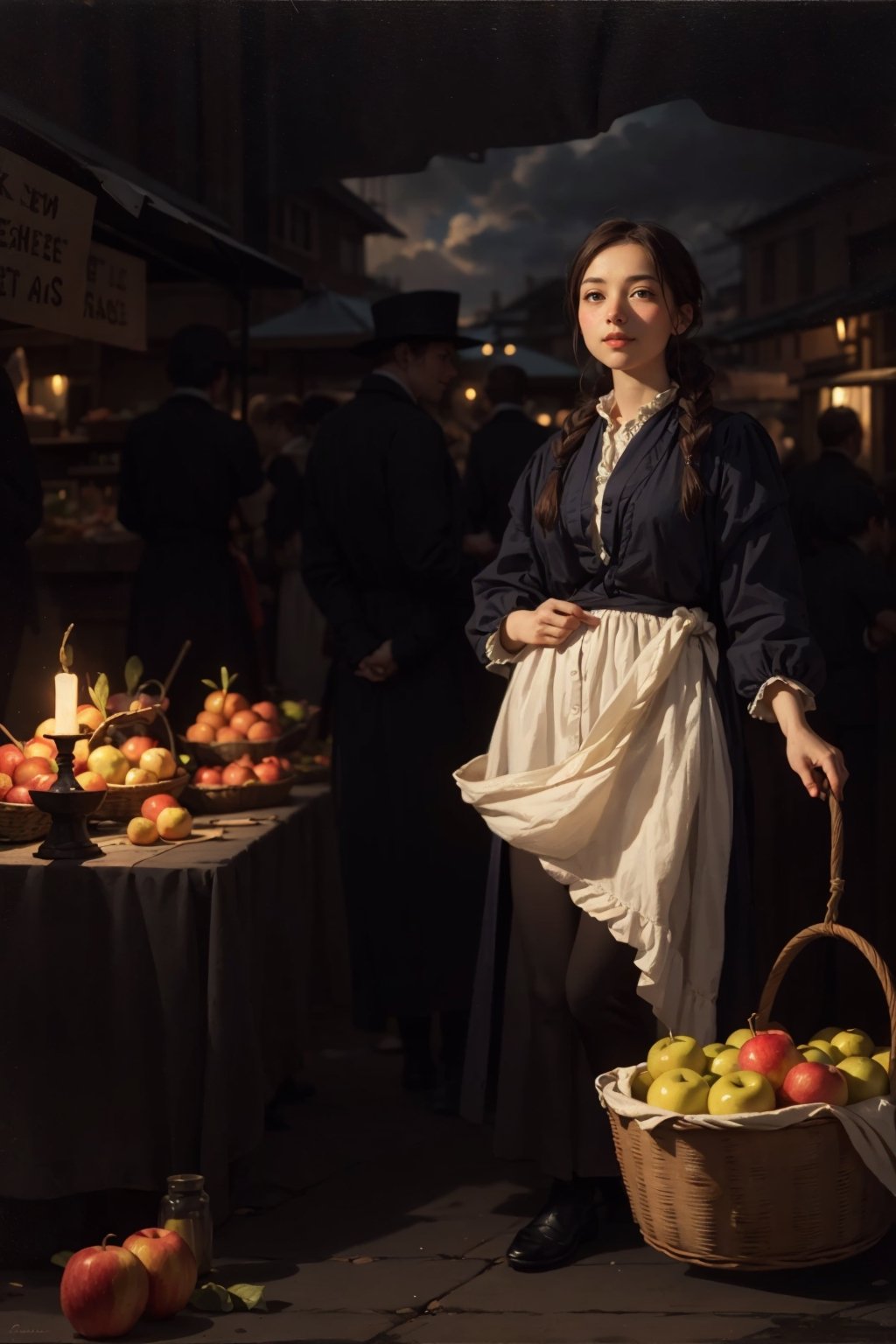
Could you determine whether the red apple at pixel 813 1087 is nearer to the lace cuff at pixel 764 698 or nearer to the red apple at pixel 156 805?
the lace cuff at pixel 764 698

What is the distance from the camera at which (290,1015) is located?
4348 millimetres

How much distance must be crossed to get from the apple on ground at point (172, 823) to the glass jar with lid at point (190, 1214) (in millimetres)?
764

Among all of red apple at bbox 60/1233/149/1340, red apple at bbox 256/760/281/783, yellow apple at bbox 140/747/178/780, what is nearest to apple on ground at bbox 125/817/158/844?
yellow apple at bbox 140/747/178/780

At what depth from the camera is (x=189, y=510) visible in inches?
235

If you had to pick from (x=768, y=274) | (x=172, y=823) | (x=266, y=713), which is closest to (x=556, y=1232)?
(x=172, y=823)

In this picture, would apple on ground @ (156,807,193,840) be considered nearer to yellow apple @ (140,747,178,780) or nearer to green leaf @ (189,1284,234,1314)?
yellow apple @ (140,747,178,780)

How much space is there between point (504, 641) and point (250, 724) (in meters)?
1.18

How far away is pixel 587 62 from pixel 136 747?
1.88 meters

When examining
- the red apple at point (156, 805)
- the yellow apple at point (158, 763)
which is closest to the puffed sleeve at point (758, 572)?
the red apple at point (156, 805)

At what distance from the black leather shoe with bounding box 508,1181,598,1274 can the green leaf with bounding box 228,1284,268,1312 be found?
1.67 feet

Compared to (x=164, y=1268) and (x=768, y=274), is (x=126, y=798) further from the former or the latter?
(x=768, y=274)

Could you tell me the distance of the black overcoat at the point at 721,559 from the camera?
3162 millimetres

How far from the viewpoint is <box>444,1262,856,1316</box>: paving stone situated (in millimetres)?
3125

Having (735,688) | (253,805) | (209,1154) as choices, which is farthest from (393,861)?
(735,688)
